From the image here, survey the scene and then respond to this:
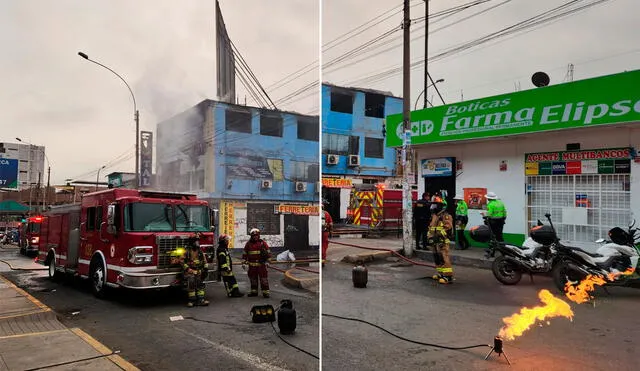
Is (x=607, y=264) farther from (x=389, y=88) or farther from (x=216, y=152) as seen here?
(x=216, y=152)

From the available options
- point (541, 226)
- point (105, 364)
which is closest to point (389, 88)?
point (541, 226)

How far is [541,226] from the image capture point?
3.46 feet

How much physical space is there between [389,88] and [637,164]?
75 centimetres

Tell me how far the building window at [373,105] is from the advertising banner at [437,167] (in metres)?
0.25

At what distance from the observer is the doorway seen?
5.51 ft

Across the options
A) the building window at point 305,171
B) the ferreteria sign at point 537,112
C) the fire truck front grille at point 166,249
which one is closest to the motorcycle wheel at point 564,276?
the ferreteria sign at point 537,112

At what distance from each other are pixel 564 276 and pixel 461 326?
33 centimetres

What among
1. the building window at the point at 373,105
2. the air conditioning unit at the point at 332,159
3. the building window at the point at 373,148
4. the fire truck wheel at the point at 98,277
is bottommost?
the fire truck wheel at the point at 98,277

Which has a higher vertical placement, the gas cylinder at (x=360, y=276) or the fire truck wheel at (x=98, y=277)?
the gas cylinder at (x=360, y=276)

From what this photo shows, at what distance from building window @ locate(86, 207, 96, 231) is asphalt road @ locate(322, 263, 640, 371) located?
69.9 inches

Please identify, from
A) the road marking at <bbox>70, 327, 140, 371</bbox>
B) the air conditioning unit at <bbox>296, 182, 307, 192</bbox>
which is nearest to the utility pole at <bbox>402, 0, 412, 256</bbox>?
the air conditioning unit at <bbox>296, 182, 307, 192</bbox>

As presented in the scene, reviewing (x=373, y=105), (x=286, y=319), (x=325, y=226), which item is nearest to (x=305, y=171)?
(x=325, y=226)

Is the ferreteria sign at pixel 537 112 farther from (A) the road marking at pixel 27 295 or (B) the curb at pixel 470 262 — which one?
(A) the road marking at pixel 27 295

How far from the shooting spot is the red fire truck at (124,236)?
6.47ft
